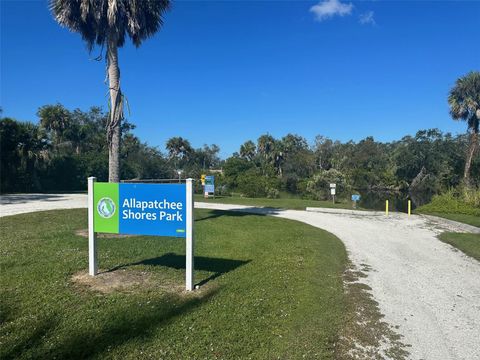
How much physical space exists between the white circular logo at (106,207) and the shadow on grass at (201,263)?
1.10 meters

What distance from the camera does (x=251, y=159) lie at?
71.0 metres

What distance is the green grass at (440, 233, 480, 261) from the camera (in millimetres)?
9569

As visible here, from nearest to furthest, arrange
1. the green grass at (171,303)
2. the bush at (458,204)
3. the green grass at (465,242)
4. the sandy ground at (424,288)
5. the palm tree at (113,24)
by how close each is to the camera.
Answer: the green grass at (171,303)
the sandy ground at (424,288)
the green grass at (465,242)
the palm tree at (113,24)
the bush at (458,204)

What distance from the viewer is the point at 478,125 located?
34.2m

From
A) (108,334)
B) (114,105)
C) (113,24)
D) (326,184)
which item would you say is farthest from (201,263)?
(326,184)

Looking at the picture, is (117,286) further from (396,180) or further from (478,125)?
(396,180)

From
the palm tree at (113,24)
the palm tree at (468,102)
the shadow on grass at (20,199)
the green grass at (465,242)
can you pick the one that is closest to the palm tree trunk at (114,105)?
the palm tree at (113,24)

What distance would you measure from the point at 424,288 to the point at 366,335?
105 inches

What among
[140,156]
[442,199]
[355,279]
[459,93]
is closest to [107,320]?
[355,279]

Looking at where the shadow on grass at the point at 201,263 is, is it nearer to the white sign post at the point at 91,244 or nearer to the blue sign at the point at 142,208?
the white sign post at the point at 91,244

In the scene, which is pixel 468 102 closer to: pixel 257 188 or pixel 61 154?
pixel 257 188

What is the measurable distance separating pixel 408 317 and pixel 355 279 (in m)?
1.83

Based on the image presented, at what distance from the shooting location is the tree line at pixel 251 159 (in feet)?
102

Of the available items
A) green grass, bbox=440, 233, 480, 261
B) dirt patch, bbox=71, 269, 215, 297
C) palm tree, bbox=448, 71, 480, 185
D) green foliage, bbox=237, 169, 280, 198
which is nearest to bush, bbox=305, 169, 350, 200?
green foliage, bbox=237, 169, 280, 198
